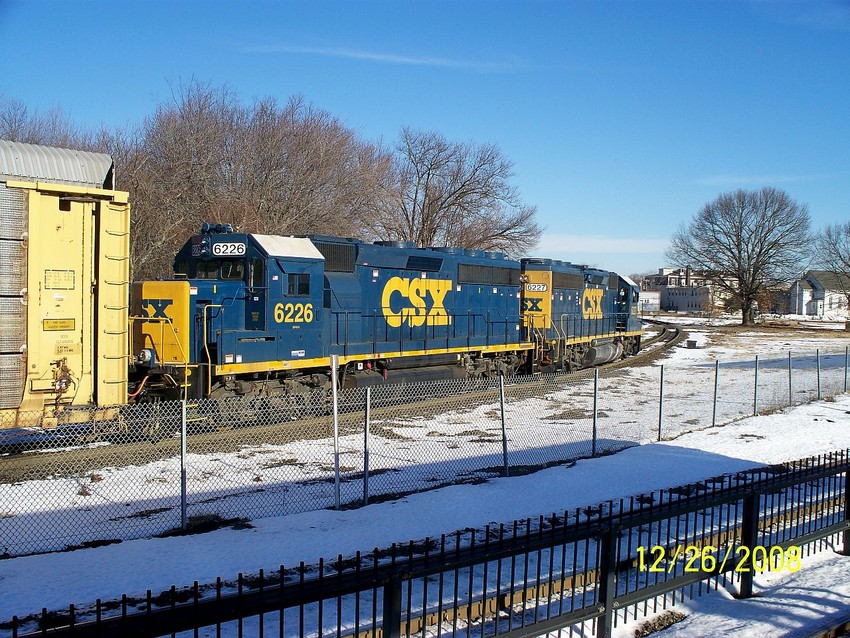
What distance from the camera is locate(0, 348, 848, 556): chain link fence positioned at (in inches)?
378

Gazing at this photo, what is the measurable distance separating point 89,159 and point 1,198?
1552 mm

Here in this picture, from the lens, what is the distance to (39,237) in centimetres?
1088

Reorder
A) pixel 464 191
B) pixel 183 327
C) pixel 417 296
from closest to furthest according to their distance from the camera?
pixel 183 327, pixel 417 296, pixel 464 191

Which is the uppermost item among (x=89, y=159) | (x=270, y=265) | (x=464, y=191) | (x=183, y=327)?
(x=464, y=191)

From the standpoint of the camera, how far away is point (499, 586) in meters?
5.87

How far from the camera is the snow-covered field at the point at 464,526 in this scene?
6.89 metres

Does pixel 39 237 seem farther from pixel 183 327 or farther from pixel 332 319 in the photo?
pixel 332 319

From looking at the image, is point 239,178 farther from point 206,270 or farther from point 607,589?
point 607,589

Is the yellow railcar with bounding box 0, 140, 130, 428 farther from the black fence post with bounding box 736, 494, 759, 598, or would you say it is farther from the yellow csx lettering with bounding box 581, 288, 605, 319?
the yellow csx lettering with bounding box 581, 288, 605, 319

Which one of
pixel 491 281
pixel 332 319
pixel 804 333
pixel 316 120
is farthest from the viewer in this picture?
pixel 804 333

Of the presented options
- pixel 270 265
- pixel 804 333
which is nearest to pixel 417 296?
pixel 270 265

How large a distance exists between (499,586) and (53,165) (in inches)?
365
